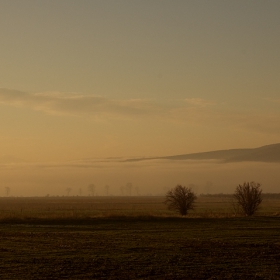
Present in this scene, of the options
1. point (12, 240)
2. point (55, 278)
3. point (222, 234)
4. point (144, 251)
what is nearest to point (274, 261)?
point (144, 251)

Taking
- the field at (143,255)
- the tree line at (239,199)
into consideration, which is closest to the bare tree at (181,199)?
the tree line at (239,199)

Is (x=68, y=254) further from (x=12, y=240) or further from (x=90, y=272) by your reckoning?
(x=12, y=240)

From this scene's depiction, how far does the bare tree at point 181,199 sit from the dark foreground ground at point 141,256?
29201 mm

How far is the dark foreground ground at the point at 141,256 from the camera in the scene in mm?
21516

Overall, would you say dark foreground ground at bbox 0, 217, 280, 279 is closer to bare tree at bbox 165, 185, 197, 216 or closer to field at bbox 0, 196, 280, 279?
field at bbox 0, 196, 280, 279

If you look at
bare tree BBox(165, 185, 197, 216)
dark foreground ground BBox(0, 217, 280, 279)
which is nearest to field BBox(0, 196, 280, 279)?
dark foreground ground BBox(0, 217, 280, 279)

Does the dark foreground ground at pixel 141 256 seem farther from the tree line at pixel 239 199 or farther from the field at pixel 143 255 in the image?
the tree line at pixel 239 199

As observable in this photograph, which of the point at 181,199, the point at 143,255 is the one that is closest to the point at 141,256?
the point at 143,255

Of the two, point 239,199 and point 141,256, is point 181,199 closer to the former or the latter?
point 239,199

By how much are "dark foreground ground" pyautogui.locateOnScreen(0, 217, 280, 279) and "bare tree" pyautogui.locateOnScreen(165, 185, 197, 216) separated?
29201 mm

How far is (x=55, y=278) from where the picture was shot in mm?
20281

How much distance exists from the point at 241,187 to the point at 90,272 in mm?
52329

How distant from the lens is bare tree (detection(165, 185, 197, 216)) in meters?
69.7

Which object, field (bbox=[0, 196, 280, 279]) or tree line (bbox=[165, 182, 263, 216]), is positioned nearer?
field (bbox=[0, 196, 280, 279])
